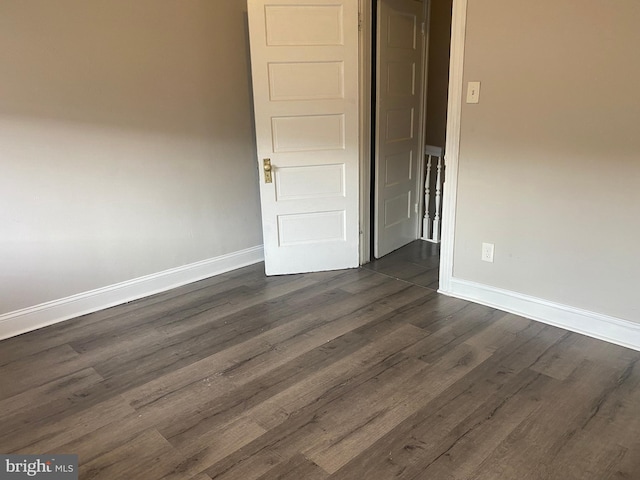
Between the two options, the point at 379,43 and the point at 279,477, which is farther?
the point at 379,43

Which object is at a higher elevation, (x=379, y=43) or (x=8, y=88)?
(x=379, y=43)

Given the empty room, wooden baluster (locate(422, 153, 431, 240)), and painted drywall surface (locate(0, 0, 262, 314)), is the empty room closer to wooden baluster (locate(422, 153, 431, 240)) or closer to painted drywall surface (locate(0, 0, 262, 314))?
painted drywall surface (locate(0, 0, 262, 314))

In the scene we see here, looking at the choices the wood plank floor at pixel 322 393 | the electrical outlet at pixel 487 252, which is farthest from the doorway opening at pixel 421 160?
the wood plank floor at pixel 322 393

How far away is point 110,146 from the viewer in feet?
10.1

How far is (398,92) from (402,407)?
2.60 m

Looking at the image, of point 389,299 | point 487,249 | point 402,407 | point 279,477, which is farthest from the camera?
point 389,299

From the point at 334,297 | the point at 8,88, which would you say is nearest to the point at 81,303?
the point at 8,88

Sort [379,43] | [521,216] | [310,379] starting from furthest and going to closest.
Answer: [379,43]
[521,216]
[310,379]

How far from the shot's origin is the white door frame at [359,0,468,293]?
2.88m

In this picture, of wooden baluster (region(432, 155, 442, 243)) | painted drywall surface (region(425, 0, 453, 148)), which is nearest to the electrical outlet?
wooden baluster (region(432, 155, 442, 243))

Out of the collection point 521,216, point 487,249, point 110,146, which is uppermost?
point 110,146

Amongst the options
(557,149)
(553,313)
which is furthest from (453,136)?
(553,313)

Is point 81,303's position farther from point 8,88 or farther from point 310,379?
point 310,379

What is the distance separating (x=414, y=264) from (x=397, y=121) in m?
1.18
